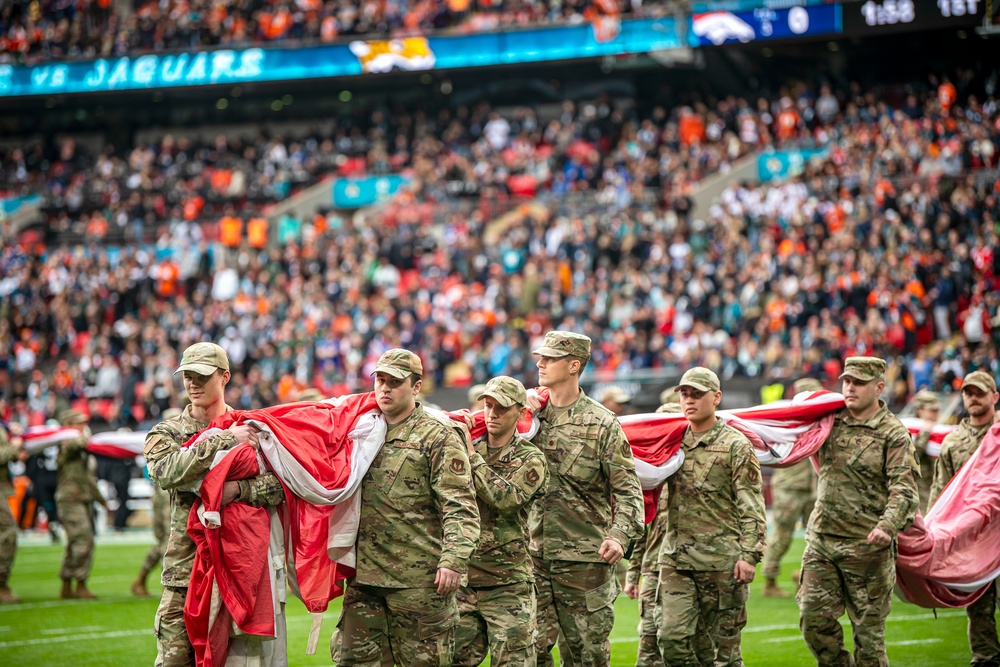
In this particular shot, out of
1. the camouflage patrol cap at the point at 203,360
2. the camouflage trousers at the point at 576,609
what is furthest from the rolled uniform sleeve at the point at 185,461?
the camouflage trousers at the point at 576,609

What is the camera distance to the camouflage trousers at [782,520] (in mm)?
13484

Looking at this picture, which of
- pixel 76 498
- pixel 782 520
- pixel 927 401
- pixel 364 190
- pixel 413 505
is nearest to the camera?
pixel 413 505

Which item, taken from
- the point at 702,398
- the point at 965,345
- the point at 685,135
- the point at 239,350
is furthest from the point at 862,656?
the point at 685,135

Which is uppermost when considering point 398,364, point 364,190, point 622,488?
point 364,190

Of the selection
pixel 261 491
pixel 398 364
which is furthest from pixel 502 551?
pixel 261 491

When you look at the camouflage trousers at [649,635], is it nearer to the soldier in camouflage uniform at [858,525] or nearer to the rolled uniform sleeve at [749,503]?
the rolled uniform sleeve at [749,503]

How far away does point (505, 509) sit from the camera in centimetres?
721

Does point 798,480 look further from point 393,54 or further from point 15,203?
point 15,203

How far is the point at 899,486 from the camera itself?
8.44 meters

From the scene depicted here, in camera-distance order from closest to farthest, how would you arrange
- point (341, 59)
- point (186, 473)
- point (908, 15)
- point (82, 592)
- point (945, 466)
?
1. point (186, 473)
2. point (945, 466)
3. point (82, 592)
4. point (908, 15)
5. point (341, 59)

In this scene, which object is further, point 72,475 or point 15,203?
point 15,203

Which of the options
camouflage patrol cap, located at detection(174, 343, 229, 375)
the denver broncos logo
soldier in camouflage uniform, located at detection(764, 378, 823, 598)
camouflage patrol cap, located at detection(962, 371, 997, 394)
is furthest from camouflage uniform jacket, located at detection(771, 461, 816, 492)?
the denver broncos logo

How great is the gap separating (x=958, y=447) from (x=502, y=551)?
16.2 feet

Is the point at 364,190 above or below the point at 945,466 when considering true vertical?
above
